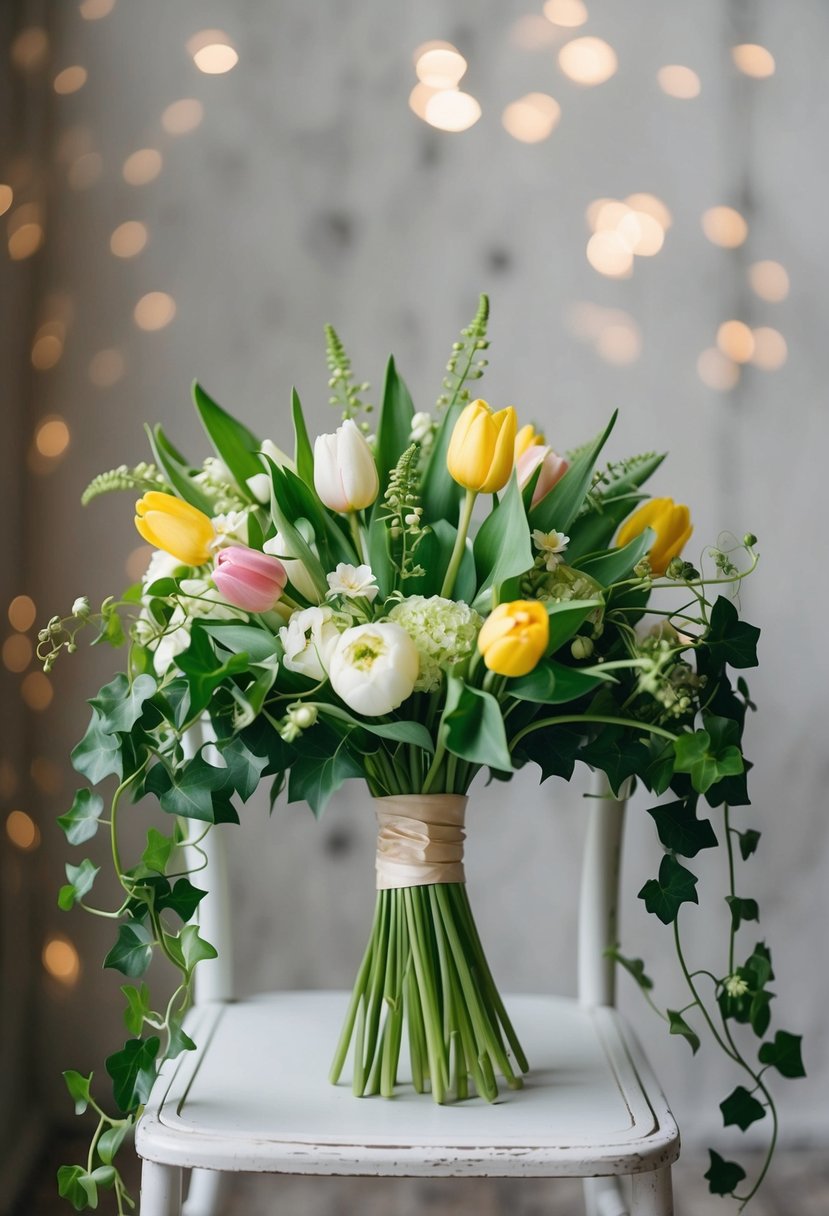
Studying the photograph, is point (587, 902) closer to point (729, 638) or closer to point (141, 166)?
point (729, 638)

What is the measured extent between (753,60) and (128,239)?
2.70 ft

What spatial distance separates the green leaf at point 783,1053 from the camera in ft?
2.93

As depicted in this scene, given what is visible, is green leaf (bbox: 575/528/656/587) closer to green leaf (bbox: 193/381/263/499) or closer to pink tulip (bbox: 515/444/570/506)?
pink tulip (bbox: 515/444/570/506)

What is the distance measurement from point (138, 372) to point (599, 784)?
0.76 m

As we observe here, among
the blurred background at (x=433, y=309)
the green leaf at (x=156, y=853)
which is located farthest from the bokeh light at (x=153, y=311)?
the green leaf at (x=156, y=853)

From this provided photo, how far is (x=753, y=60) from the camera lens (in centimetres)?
138

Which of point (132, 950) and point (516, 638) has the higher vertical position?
point (516, 638)

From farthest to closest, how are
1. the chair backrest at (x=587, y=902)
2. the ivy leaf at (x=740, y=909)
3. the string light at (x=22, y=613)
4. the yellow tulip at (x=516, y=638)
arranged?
1. the string light at (x=22, y=613)
2. the chair backrest at (x=587, y=902)
3. the ivy leaf at (x=740, y=909)
4. the yellow tulip at (x=516, y=638)

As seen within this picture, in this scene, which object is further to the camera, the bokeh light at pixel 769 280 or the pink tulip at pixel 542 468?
the bokeh light at pixel 769 280

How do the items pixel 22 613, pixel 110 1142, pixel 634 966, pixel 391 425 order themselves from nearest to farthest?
pixel 110 1142, pixel 391 425, pixel 634 966, pixel 22 613

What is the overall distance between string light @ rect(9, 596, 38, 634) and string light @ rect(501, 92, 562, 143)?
2.75 feet

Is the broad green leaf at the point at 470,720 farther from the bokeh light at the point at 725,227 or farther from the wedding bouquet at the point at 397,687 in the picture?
the bokeh light at the point at 725,227

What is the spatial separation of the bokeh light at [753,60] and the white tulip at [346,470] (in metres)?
0.96

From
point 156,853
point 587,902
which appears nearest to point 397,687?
point 156,853
